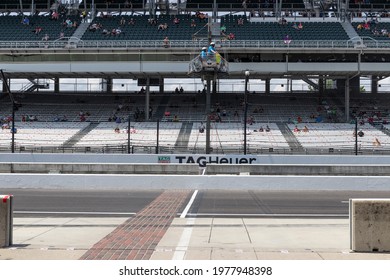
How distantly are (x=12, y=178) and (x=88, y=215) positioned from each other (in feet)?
29.0

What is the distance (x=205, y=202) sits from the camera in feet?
56.5

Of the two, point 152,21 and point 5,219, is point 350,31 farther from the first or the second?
point 5,219

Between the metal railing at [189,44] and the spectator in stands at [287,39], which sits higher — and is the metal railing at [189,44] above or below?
below

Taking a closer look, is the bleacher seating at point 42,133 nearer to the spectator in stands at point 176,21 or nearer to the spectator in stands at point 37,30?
the spectator in stands at point 37,30

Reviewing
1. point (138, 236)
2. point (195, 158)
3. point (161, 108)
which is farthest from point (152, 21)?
point (138, 236)

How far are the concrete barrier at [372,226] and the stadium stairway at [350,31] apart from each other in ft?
134

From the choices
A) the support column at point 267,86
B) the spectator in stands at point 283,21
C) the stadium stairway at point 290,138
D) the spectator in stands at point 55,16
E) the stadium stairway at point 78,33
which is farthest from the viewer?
the spectator in stands at point 55,16

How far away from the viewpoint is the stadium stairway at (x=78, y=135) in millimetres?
40375

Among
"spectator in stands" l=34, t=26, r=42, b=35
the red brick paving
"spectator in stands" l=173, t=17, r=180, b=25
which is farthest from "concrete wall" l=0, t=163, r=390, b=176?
"spectator in stands" l=173, t=17, r=180, b=25

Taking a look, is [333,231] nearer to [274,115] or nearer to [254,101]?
[274,115]

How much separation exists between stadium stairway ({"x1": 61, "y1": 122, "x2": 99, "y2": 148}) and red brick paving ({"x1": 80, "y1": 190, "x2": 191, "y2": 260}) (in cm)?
2551

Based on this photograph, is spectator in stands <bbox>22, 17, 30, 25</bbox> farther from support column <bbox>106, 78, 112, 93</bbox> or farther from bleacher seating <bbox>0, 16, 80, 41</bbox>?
support column <bbox>106, 78, 112, 93</bbox>

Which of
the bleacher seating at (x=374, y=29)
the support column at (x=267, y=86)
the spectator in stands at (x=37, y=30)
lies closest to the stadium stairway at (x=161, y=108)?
the support column at (x=267, y=86)

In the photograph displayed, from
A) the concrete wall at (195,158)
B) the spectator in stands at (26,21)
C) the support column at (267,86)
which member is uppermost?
the spectator in stands at (26,21)
